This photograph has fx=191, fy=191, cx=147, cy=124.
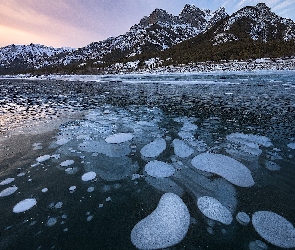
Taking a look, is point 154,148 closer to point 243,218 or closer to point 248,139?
point 248,139

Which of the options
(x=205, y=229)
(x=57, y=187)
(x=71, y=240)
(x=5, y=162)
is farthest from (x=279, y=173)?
(x=5, y=162)

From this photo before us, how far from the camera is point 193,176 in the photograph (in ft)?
11.3

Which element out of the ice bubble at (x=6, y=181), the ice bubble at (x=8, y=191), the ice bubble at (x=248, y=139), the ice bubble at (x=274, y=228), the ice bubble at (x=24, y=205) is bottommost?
the ice bubble at (x=6, y=181)

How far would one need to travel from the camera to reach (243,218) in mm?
2447

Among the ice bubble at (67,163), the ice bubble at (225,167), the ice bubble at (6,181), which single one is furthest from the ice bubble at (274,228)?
the ice bubble at (6,181)

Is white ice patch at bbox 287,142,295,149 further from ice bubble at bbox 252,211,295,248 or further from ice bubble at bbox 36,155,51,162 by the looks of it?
ice bubble at bbox 36,155,51,162

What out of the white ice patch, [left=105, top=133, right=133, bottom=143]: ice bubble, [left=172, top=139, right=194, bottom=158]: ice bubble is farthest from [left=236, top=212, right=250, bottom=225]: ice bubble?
[left=105, top=133, right=133, bottom=143]: ice bubble

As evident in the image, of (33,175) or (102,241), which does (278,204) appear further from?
(33,175)

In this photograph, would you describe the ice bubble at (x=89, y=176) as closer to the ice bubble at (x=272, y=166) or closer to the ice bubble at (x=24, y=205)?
the ice bubble at (x=24, y=205)

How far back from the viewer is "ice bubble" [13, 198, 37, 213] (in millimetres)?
2758

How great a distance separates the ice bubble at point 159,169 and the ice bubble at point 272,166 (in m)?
1.80

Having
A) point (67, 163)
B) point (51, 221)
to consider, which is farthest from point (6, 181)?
point (51, 221)

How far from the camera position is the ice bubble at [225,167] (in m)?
3.26

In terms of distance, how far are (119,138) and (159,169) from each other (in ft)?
6.81
